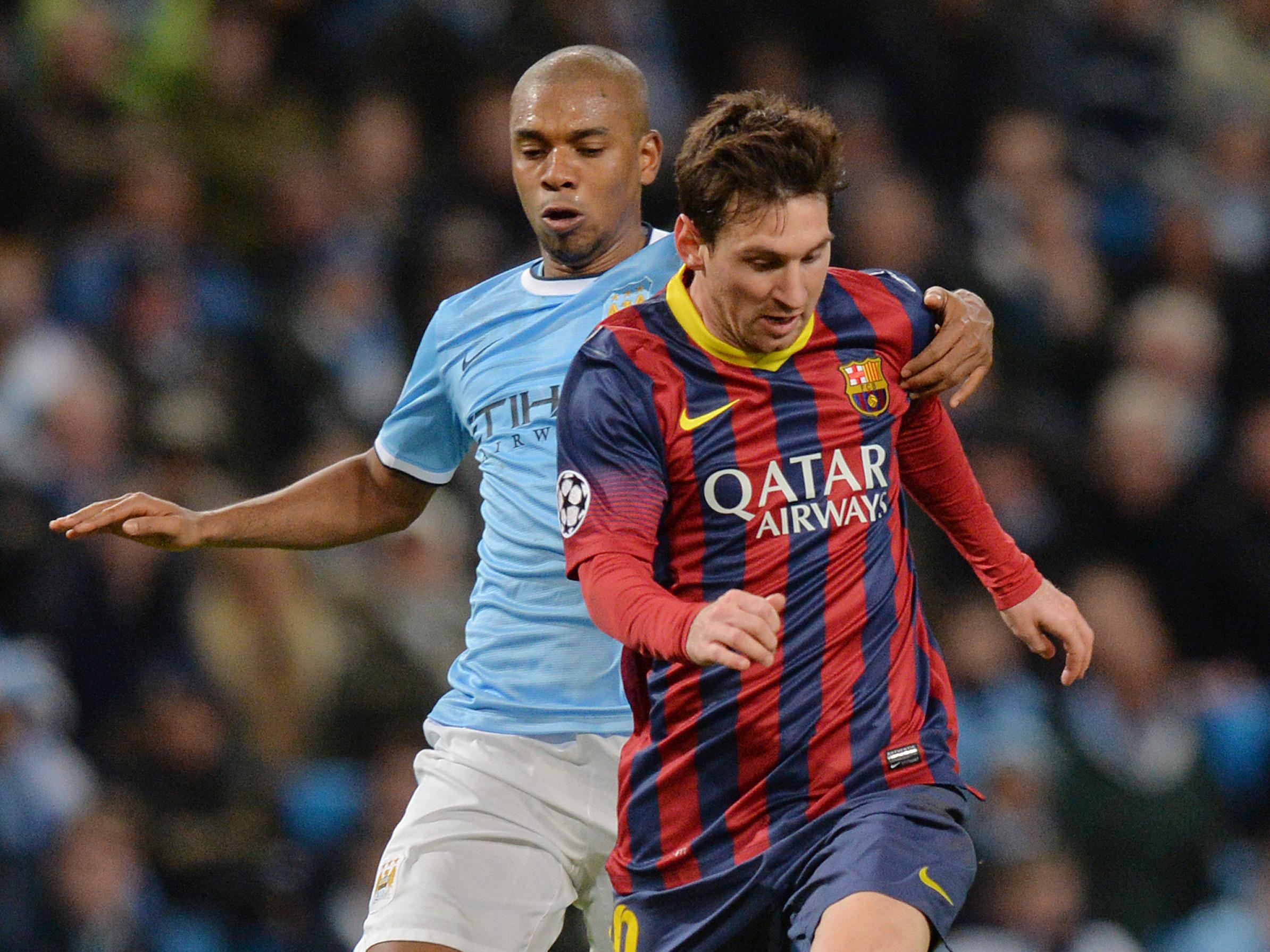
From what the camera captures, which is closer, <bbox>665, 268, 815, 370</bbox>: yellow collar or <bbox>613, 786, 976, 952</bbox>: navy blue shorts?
<bbox>613, 786, 976, 952</bbox>: navy blue shorts

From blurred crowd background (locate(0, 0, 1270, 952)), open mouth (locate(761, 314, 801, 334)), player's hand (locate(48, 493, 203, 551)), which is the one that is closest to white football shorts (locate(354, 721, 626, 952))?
player's hand (locate(48, 493, 203, 551))

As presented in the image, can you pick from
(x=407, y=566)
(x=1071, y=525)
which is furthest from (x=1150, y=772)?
(x=407, y=566)

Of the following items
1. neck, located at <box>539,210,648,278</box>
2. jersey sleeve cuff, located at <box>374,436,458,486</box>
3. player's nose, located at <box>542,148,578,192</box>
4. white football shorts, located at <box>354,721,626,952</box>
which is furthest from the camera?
jersey sleeve cuff, located at <box>374,436,458,486</box>

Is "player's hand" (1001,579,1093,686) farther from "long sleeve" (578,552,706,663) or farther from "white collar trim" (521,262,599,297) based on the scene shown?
"white collar trim" (521,262,599,297)

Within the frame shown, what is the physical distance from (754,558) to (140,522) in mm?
1344

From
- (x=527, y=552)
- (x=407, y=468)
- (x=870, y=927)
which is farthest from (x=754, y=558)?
(x=407, y=468)

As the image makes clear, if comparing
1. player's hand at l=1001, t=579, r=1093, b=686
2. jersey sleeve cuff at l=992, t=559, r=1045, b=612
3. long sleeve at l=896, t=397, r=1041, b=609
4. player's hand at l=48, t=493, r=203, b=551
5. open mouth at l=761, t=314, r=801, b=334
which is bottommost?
player's hand at l=1001, t=579, r=1093, b=686

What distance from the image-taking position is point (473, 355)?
4168mm

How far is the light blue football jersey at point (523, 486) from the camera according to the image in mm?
3951

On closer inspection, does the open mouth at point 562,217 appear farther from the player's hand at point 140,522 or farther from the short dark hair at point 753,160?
the player's hand at point 140,522

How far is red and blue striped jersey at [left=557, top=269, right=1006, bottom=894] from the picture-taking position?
10.9ft

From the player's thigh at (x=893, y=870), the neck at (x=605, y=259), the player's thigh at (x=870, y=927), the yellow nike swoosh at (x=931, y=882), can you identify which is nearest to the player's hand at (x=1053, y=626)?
the player's thigh at (x=893, y=870)

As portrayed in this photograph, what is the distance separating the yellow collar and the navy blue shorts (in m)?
0.78

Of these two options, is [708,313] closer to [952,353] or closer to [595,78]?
[952,353]
